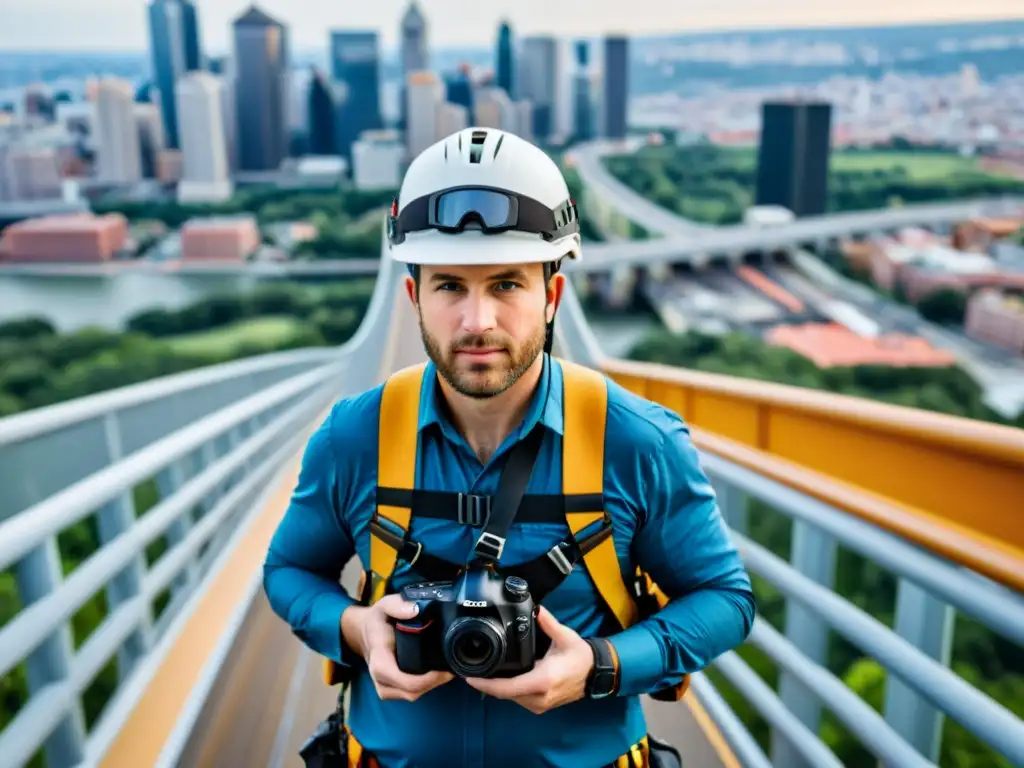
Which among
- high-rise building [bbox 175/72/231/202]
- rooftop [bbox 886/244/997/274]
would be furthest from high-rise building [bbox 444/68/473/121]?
rooftop [bbox 886/244/997/274]

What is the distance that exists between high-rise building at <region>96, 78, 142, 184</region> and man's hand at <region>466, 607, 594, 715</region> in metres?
78.2

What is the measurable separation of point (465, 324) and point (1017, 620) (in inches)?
29.2

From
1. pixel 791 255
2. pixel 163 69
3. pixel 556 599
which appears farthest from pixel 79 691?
pixel 163 69

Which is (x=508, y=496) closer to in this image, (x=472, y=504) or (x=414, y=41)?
(x=472, y=504)

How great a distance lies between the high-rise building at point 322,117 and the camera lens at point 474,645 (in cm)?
8358

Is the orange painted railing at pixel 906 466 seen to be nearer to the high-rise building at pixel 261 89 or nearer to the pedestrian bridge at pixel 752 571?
the pedestrian bridge at pixel 752 571

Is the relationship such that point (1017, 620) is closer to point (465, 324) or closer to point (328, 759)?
point (465, 324)

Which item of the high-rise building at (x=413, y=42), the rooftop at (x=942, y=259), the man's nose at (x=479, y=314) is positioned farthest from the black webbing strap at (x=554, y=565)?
the high-rise building at (x=413, y=42)

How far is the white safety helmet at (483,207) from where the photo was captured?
1137mm

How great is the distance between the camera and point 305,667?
2674mm

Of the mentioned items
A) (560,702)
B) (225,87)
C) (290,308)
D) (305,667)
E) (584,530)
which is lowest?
(290,308)

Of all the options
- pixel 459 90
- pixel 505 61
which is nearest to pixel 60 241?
pixel 459 90

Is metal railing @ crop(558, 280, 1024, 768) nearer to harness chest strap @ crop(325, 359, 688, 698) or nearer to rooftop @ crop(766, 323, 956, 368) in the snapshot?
harness chest strap @ crop(325, 359, 688, 698)

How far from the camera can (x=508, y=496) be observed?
1126 millimetres
